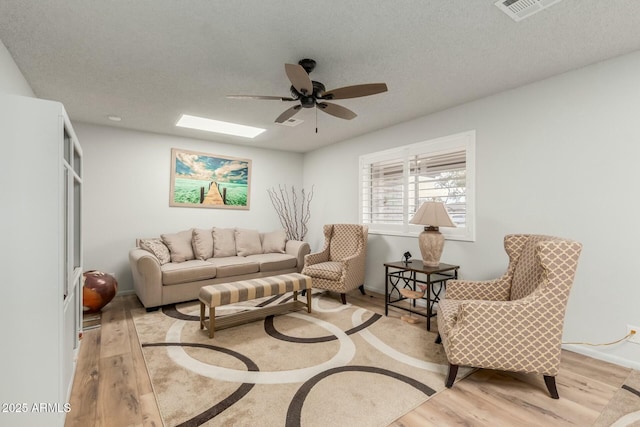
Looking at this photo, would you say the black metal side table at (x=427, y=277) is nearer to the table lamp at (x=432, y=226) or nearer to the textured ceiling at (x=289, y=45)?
the table lamp at (x=432, y=226)

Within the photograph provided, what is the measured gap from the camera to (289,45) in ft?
7.42

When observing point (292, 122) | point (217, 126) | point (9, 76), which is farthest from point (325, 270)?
point (9, 76)

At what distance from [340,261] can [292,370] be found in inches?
88.3

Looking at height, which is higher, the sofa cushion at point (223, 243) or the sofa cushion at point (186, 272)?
the sofa cushion at point (223, 243)

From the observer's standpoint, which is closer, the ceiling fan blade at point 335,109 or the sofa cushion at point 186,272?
the ceiling fan blade at point 335,109

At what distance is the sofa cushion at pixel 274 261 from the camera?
455 centimetres

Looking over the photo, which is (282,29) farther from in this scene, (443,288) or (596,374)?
(596,374)

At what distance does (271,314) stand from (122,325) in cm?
157

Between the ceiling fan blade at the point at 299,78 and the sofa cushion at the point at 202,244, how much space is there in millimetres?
3014

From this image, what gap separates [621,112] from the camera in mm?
2422

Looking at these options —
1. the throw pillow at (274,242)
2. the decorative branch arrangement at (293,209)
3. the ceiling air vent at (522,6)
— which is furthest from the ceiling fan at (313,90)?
the decorative branch arrangement at (293,209)

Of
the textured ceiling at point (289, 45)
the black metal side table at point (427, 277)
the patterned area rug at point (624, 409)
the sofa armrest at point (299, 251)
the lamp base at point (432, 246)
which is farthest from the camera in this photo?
the sofa armrest at point (299, 251)

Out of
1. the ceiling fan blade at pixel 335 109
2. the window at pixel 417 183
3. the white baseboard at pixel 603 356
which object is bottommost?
the white baseboard at pixel 603 356

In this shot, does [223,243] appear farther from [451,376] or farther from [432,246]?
[451,376]
